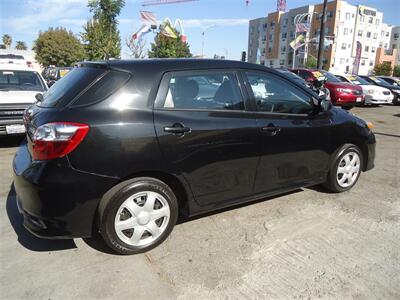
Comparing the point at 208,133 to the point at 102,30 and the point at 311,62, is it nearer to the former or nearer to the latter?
the point at 102,30

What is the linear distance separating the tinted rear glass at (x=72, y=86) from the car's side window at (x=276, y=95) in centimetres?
151

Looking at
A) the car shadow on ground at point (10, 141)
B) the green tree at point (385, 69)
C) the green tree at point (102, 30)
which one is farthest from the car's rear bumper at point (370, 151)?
the green tree at point (385, 69)

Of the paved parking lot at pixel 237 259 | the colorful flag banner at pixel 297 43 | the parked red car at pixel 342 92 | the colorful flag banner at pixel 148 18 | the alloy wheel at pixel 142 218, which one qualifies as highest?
the colorful flag banner at pixel 148 18

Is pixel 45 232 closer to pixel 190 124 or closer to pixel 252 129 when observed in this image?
pixel 190 124

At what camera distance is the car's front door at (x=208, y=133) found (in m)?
3.01

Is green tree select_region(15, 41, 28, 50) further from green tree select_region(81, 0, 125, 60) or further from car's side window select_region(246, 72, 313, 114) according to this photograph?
car's side window select_region(246, 72, 313, 114)

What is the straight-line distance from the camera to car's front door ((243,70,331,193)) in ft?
11.8

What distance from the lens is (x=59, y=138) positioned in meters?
Answer: 2.64

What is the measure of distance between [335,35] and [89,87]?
3139 inches

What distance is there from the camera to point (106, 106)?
2795 millimetres

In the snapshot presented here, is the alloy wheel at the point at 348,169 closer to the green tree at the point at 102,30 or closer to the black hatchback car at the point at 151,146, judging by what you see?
the black hatchback car at the point at 151,146

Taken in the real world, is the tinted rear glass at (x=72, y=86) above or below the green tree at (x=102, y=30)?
below

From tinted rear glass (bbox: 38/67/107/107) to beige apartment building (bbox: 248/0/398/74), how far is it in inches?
2800

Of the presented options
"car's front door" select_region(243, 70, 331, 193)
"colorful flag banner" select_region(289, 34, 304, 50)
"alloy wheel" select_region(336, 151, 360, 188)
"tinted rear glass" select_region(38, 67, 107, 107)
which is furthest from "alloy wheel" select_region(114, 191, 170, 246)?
"colorful flag banner" select_region(289, 34, 304, 50)
